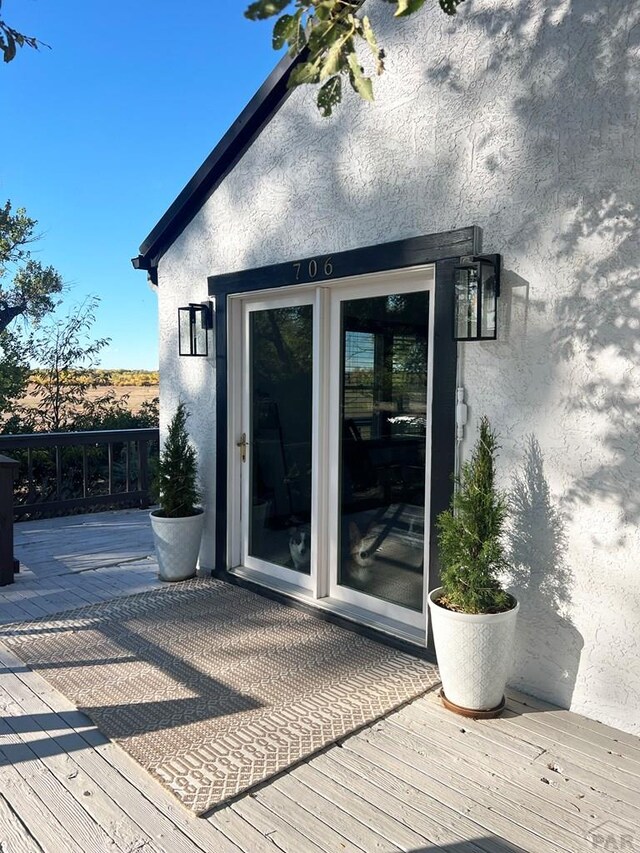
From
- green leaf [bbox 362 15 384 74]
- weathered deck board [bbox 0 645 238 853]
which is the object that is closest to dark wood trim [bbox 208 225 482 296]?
green leaf [bbox 362 15 384 74]

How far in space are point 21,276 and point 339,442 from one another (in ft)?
22.3

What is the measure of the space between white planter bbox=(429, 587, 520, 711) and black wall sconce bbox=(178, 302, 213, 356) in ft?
9.51

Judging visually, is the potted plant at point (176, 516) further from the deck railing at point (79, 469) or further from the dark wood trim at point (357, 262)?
the deck railing at point (79, 469)

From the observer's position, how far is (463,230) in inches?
122

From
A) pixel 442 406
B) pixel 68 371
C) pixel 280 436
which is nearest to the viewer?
pixel 442 406

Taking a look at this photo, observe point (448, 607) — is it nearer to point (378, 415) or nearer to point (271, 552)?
point (378, 415)

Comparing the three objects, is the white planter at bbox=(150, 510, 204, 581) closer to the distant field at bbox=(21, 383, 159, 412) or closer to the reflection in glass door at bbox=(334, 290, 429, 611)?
the reflection in glass door at bbox=(334, 290, 429, 611)

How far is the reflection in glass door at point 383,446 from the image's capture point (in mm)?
3547

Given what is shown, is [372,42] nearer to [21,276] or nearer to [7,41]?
[7,41]

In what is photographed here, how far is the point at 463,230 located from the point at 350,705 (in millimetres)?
2367

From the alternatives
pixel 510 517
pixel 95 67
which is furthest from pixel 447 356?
pixel 95 67

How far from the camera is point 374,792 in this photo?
7.49ft

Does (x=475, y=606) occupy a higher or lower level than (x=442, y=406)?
lower

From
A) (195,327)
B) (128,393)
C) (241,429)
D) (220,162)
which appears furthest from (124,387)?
(220,162)
